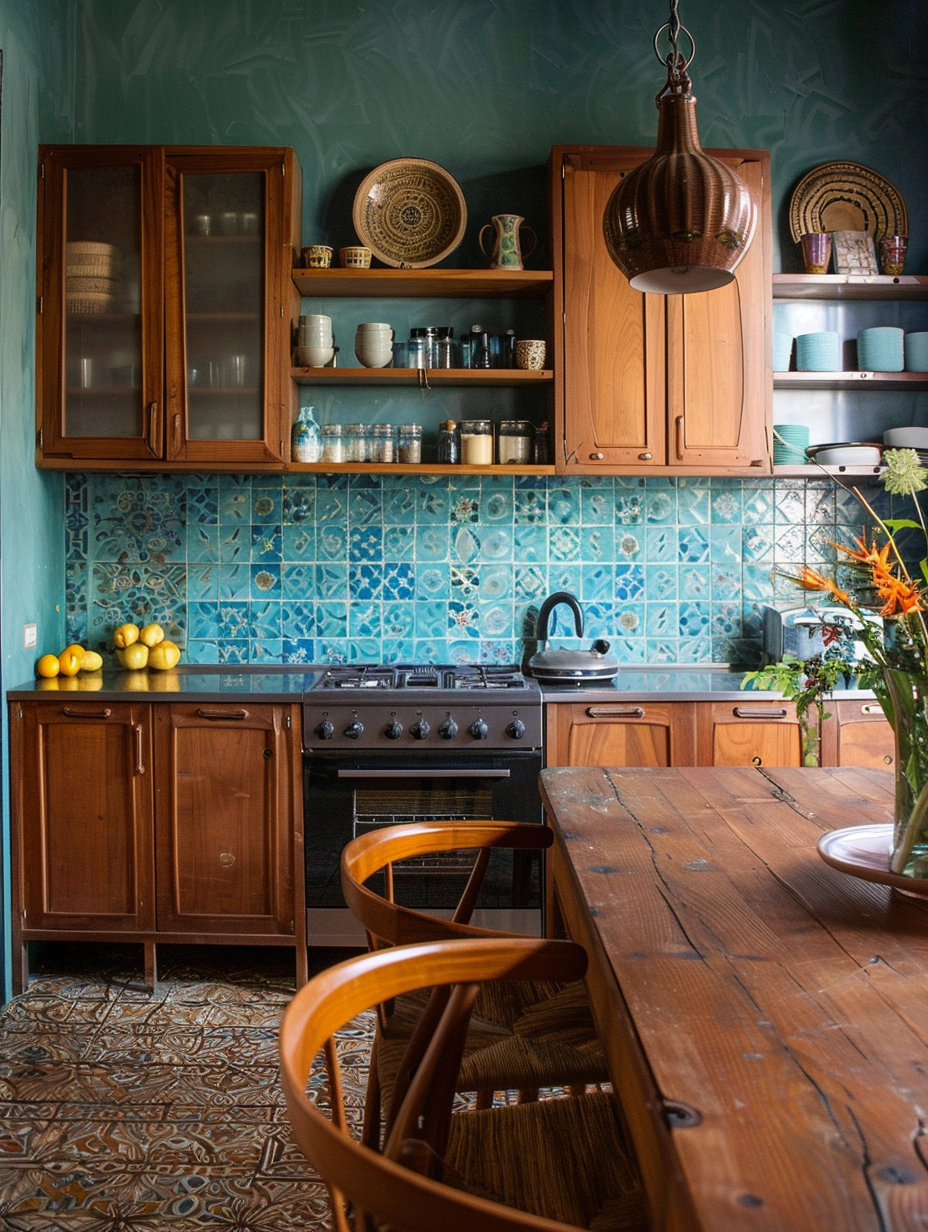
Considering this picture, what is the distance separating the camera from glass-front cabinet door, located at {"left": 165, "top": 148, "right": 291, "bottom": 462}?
10.8 ft

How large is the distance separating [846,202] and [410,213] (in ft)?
4.99

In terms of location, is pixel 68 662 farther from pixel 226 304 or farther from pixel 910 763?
pixel 910 763

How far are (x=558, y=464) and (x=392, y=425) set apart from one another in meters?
0.62

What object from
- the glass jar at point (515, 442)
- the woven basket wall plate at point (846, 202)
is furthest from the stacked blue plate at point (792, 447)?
the glass jar at point (515, 442)

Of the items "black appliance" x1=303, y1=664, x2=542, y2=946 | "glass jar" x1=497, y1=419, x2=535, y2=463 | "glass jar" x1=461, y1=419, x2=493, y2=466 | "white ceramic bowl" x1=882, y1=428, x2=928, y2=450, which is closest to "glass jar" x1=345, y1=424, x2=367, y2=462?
"glass jar" x1=461, y1=419, x2=493, y2=466

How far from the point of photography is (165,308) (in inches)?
130

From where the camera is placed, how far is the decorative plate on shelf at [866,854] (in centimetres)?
141

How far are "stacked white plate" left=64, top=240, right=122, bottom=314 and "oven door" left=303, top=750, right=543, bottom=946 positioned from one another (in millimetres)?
1604

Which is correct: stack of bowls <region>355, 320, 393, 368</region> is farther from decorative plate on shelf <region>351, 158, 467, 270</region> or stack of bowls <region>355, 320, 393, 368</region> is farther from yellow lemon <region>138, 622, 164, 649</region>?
yellow lemon <region>138, 622, 164, 649</region>

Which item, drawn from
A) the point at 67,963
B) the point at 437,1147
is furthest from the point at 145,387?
the point at 437,1147

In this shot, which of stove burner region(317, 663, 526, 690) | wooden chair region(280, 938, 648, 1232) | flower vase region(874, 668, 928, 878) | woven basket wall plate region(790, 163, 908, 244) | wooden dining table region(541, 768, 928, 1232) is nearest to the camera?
wooden dining table region(541, 768, 928, 1232)

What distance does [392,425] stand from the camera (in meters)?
3.59

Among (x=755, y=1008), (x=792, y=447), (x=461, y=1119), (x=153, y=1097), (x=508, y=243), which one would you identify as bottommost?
(x=153, y=1097)

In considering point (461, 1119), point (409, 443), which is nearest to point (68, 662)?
point (409, 443)
